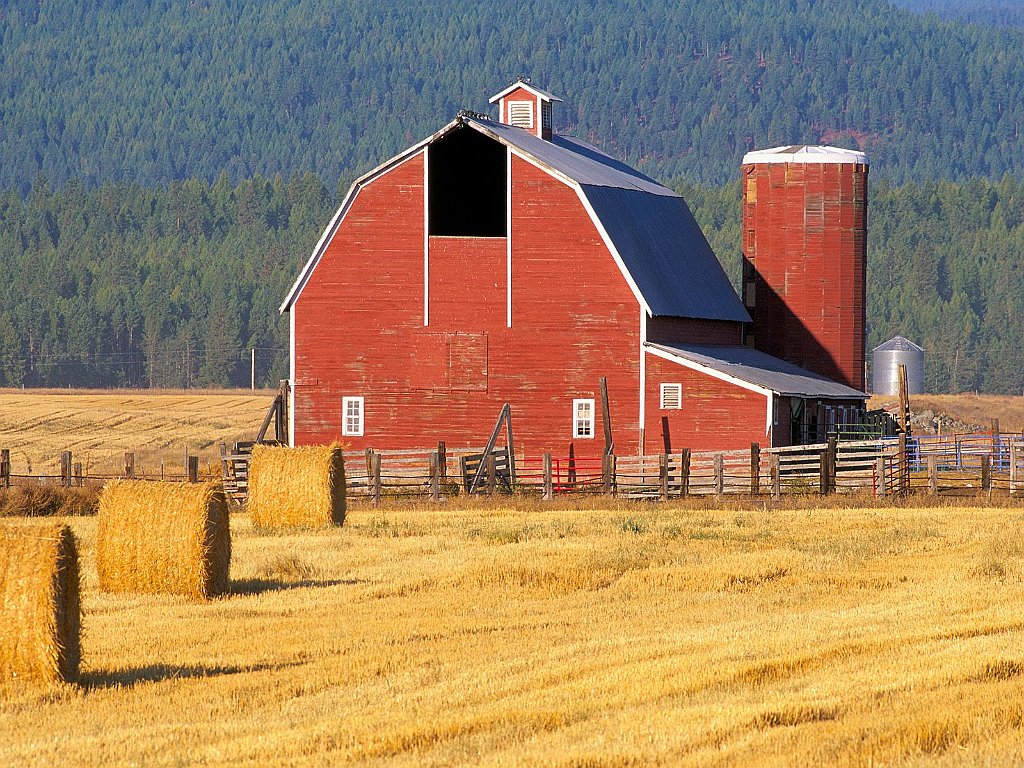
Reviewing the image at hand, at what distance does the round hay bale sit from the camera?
607 inches

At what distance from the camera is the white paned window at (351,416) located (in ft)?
141

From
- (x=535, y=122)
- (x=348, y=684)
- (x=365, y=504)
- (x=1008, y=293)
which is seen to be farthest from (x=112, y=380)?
(x=348, y=684)

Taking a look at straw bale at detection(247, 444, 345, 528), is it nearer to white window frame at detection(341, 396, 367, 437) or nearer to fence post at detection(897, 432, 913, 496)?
white window frame at detection(341, 396, 367, 437)

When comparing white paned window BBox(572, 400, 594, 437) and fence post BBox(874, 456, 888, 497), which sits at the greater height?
white paned window BBox(572, 400, 594, 437)

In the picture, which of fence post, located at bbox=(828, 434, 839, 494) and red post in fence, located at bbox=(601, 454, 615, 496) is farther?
red post in fence, located at bbox=(601, 454, 615, 496)

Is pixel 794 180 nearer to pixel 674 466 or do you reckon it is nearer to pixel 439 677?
pixel 674 466

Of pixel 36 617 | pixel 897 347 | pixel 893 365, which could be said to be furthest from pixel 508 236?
pixel 897 347

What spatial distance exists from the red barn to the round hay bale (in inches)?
1049

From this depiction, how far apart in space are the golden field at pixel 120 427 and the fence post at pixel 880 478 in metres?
21.5

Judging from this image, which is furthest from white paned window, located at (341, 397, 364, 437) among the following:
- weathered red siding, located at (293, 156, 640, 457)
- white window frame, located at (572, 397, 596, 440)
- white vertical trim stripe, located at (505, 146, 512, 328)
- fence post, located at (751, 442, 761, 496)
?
fence post, located at (751, 442, 761, 496)

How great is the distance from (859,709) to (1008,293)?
150m

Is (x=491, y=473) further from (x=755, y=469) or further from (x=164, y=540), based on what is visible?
(x=164, y=540)

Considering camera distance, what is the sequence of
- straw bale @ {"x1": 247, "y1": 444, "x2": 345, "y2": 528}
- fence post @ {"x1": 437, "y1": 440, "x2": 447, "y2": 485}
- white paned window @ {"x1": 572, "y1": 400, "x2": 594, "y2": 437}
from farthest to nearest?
white paned window @ {"x1": 572, "y1": 400, "x2": 594, "y2": 437}
fence post @ {"x1": 437, "y1": 440, "x2": 447, "y2": 485}
straw bale @ {"x1": 247, "y1": 444, "x2": 345, "y2": 528}

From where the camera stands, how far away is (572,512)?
112ft
